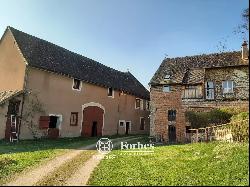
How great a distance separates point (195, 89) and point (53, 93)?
1421cm

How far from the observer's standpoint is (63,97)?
2831cm

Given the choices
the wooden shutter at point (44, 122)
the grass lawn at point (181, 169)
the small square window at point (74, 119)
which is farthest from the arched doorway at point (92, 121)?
the grass lawn at point (181, 169)

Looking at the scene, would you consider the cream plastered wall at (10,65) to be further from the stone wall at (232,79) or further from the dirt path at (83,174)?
the stone wall at (232,79)

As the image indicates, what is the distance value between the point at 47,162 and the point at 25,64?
13.0m

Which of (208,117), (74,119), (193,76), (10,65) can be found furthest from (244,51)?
(10,65)

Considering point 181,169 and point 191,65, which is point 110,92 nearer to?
point 191,65

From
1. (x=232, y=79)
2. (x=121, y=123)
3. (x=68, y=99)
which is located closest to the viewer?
(x=232, y=79)

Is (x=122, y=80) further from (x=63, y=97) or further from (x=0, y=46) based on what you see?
(x=0, y=46)

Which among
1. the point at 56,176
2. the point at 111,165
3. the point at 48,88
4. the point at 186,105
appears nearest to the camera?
the point at 56,176

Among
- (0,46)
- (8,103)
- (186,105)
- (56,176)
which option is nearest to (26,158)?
(56,176)

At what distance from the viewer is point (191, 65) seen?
105 feet

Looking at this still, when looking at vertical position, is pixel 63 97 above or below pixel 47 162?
above

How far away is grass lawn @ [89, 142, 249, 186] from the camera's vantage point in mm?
10867

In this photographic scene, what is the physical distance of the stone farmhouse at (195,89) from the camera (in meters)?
27.9
